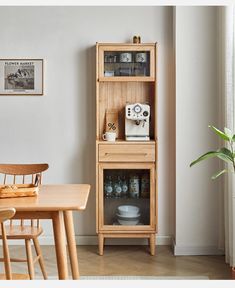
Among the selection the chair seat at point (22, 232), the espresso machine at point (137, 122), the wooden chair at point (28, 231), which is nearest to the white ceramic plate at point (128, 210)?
the espresso machine at point (137, 122)

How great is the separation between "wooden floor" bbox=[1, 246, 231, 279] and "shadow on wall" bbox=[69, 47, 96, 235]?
1.08 feet

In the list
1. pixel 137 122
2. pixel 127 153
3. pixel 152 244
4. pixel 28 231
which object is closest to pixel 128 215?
pixel 152 244

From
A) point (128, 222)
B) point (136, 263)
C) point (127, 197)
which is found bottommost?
point (136, 263)

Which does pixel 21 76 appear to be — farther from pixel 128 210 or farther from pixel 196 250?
pixel 196 250

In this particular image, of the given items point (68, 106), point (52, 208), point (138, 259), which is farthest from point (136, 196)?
point (52, 208)

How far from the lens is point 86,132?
4.32m

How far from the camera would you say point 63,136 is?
432 cm

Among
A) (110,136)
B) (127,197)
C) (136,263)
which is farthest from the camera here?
(127,197)

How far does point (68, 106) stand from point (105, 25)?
91 cm

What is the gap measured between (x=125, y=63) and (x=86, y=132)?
0.81 meters

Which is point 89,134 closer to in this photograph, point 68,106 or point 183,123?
point 68,106

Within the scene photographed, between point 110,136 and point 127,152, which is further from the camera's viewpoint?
point 110,136

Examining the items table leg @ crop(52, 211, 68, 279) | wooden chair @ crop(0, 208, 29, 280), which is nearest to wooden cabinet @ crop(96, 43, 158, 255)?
table leg @ crop(52, 211, 68, 279)

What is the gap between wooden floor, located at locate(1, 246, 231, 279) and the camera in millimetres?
3438
